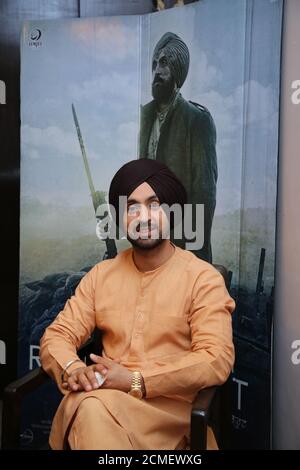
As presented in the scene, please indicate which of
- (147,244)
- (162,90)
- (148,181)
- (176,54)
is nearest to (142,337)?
(147,244)

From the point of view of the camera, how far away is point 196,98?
2572 millimetres

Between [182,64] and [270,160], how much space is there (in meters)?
0.72

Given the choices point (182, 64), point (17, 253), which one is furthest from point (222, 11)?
point (17, 253)

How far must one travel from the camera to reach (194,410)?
1.54 m

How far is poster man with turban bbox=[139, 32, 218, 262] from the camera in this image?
2541 millimetres

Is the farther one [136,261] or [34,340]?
[34,340]

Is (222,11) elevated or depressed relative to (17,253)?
elevated

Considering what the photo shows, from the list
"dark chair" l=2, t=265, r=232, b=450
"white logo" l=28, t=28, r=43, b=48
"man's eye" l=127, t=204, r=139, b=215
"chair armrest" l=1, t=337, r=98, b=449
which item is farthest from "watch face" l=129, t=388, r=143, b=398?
"white logo" l=28, t=28, r=43, b=48

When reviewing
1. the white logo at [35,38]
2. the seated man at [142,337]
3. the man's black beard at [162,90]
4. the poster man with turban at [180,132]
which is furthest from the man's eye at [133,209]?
the white logo at [35,38]

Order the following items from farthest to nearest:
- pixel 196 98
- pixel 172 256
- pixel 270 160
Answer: pixel 196 98
pixel 270 160
pixel 172 256

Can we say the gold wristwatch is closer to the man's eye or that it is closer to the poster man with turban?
the man's eye

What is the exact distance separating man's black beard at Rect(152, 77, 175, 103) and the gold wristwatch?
1505mm

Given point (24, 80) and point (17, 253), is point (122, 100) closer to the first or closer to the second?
point (24, 80)

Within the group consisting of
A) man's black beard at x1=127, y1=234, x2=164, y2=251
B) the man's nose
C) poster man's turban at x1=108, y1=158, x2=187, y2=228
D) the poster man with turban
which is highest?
the poster man with turban
